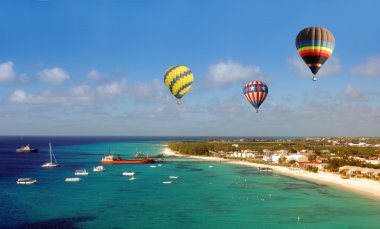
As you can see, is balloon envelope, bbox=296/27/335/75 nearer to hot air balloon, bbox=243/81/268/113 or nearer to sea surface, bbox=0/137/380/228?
hot air balloon, bbox=243/81/268/113

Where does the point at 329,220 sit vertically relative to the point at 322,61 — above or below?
below

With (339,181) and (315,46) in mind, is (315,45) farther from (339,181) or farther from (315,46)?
(339,181)

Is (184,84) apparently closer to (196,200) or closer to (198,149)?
(196,200)

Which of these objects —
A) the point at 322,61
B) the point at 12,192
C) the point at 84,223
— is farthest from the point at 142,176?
the point at 322,61

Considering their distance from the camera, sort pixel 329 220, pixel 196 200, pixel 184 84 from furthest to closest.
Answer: pixel 184 84 → pixel 196 200 → pixel 329 220

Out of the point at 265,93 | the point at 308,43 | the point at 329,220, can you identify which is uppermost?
the point at 308,43

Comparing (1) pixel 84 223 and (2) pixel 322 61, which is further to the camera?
(2) pixel 322 61
